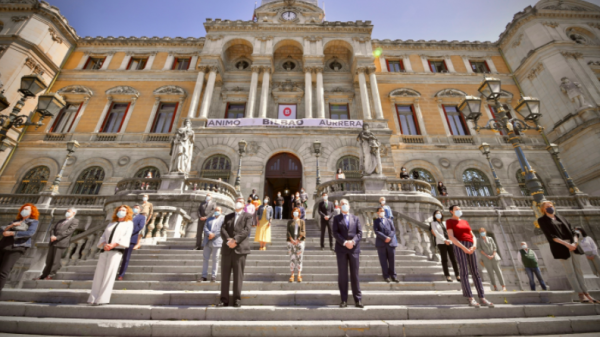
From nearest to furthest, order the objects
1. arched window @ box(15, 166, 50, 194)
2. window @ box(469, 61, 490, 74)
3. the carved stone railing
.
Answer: the carved stone railing → arched window @ box(15, 166, 50, 194) → window @ box(469, 61, 490, 74)

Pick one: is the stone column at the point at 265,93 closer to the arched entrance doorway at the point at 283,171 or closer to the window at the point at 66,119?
the arched entrance doorway at the point at 283,171

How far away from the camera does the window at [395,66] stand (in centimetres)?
2339

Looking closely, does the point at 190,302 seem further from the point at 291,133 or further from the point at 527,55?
the point at 527,55

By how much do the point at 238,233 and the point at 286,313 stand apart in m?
1.61

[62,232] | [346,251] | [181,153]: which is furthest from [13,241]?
[181,153]

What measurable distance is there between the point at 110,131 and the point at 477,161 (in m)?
27.6

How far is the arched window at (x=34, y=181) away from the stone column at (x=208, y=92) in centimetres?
1097

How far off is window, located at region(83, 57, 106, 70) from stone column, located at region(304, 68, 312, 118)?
1870cm

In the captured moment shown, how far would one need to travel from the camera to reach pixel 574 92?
57.4 feet

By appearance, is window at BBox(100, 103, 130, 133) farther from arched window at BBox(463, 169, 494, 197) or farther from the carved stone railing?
arched window at BBox(463, 169, 494, 197)

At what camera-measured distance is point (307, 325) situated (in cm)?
361

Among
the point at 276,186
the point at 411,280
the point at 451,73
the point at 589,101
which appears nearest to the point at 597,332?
the point at 411,280

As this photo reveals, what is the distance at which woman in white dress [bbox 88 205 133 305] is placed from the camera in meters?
4.33

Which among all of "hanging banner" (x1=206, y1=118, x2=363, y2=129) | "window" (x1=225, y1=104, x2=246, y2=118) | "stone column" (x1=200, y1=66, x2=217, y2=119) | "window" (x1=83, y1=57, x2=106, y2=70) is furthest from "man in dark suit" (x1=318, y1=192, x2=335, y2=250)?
"window" (x1=83, y1=57, x2=106, y2=70)
